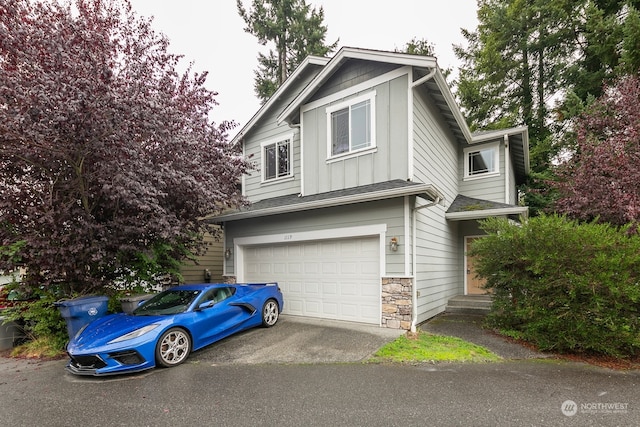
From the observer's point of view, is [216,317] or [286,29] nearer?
[216,317]

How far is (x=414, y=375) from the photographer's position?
4.29 metres

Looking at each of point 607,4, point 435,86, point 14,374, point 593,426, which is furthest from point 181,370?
point 607,4

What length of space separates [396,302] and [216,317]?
11.2 ft

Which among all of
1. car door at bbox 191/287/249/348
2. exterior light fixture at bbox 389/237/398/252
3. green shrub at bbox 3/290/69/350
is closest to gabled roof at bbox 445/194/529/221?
exterior light fixture at bbox 389/237/398/252

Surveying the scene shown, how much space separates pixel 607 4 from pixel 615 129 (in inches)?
264

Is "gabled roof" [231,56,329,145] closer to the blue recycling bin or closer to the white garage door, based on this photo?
the white garage door

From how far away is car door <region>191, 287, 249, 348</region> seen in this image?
5.28m

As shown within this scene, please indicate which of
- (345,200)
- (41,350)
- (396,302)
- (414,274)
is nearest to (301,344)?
(396,302)

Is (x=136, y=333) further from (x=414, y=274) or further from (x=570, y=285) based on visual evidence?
(x=570, y=285)

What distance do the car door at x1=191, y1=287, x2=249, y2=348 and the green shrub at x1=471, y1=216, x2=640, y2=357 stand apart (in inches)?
192

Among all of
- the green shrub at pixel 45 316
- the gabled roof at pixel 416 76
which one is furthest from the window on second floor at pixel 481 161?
the green shrub at pixel 45 316

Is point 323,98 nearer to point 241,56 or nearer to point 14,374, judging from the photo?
point 14,374

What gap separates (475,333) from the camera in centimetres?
628

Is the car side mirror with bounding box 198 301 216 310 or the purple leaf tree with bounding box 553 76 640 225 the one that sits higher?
the purple leaf tree with bounding box 553 76 640 225
